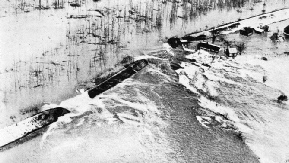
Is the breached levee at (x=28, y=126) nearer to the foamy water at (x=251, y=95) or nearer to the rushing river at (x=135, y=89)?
the rushing river at (x=135, y=89)

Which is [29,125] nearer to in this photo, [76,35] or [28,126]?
[28,126]

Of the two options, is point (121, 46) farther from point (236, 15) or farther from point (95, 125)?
point (236, 15)

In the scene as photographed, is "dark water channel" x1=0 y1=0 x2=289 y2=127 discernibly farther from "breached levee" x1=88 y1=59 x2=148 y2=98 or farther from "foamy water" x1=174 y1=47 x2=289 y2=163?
"foamy water" x1=174 y1=47 x2=289 y2=163

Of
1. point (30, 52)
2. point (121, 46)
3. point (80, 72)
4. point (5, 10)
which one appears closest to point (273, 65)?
point (121, 46)

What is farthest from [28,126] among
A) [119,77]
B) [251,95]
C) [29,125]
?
[251,95]

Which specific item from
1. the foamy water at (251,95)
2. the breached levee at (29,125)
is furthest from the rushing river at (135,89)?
the breached levee at (29,125)

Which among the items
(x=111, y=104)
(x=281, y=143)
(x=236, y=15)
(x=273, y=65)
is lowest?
(x=281, y=143)

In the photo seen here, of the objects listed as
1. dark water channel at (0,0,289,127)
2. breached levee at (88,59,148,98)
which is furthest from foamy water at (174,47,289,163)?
dark water channel at (0,0,289,127)
